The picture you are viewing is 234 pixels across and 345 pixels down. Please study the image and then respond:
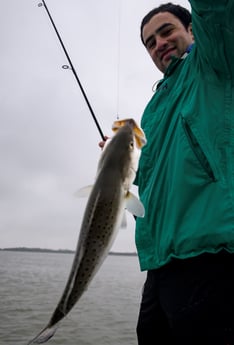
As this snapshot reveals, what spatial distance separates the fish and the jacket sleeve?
130cm

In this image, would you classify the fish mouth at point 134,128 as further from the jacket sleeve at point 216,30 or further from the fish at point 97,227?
the jacket sleeve at point 216,30

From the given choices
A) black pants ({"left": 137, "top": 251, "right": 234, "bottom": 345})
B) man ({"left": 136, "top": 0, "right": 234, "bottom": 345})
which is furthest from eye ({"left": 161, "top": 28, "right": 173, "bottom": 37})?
black pants ({"left": 137, "top": 251, "right": 234, "bottom": 345})

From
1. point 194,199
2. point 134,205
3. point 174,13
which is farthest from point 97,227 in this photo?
point 174,13

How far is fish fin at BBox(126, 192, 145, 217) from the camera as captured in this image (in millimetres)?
1761

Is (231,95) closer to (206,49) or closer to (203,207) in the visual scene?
(206,49)

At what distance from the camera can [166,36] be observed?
12.1ft

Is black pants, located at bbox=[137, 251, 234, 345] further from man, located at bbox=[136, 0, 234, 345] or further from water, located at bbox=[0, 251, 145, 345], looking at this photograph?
water, located at bbox=[0, 251, 145, 345]

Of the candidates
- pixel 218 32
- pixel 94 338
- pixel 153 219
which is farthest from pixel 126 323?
pixel 218 32

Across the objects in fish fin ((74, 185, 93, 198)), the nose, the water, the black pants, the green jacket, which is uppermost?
the nose

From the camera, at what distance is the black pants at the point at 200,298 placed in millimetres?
2436

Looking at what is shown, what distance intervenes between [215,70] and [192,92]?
0.24 metres

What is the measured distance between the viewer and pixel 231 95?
2.71 meters

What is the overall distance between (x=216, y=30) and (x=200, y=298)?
5.90ft

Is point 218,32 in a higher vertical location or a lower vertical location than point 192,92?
higher
